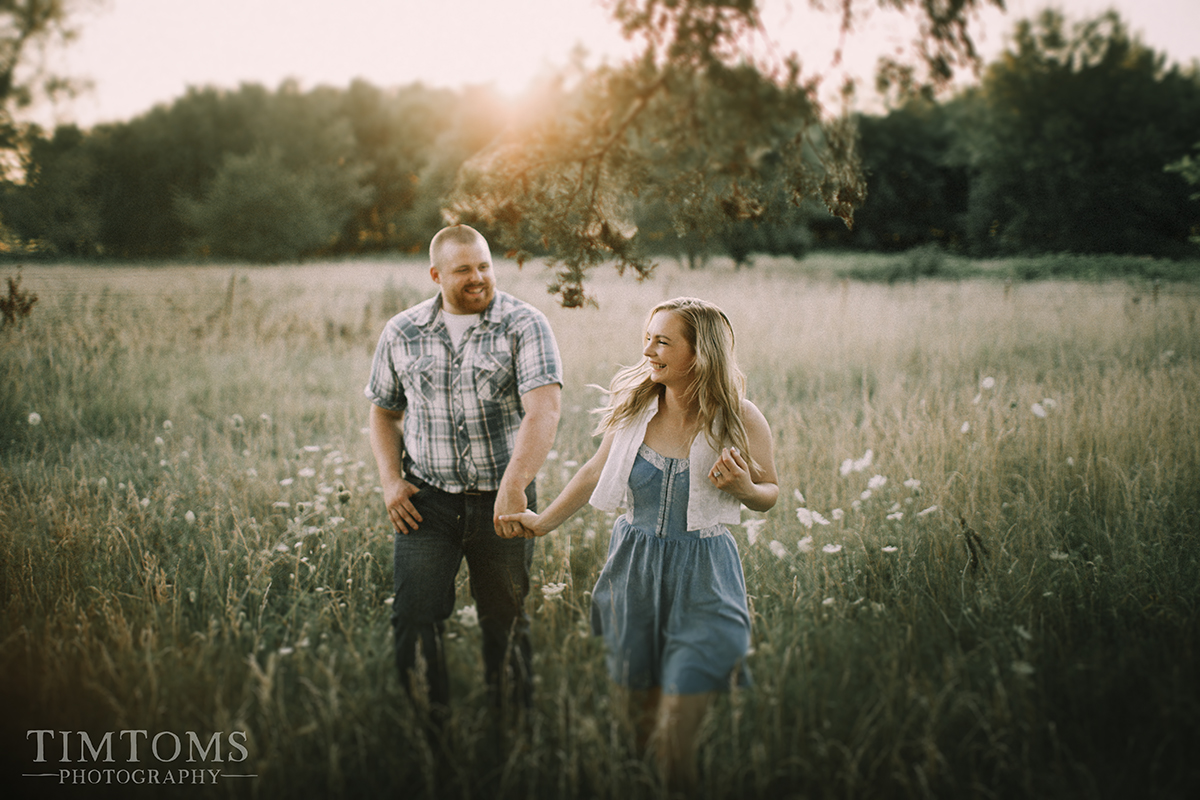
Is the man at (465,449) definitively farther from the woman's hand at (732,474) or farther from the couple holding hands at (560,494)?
the woman's hand at (732,474)

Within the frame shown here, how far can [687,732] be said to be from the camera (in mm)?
2047

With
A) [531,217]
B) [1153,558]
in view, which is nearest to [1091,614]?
[1153,558]

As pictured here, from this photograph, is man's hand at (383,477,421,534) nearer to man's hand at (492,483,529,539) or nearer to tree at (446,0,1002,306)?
man's hand at (492,483,529,539)

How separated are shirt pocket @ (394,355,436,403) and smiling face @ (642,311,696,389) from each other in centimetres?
108

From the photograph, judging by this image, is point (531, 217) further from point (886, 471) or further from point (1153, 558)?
point (1153, 558)

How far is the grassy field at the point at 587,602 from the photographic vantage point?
85.2 inches

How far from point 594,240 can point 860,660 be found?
7.57 feet

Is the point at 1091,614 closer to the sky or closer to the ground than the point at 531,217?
closer to the ground

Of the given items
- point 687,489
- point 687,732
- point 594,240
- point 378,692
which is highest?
point 594,240

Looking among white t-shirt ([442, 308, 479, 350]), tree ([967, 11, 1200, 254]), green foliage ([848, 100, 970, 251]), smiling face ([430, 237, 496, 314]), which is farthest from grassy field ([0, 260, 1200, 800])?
green foliage ([848, 100, 970, 251])

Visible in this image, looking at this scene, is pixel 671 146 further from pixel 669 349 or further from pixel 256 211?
pixel 256 211

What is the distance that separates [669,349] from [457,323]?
1.13 m

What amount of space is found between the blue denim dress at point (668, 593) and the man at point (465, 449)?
47 centimetres

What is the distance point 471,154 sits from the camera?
2294 cm
